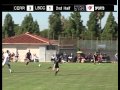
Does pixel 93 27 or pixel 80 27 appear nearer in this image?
pixel 93 27

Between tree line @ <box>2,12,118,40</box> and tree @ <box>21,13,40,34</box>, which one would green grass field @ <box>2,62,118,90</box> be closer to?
tree line @ <box>2,12,118,40</box>

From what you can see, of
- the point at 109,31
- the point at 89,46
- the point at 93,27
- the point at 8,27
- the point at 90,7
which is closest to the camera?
the point at 90,7

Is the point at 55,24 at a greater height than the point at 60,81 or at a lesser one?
greater

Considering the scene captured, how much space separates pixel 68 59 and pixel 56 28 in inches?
910

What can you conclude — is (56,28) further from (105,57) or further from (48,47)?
(105,57)

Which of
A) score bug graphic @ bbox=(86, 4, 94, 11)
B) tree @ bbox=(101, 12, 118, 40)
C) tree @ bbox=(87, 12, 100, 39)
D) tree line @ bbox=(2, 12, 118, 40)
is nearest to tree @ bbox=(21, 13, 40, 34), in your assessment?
tree line @ bbox=(2, 12, 118, 40)

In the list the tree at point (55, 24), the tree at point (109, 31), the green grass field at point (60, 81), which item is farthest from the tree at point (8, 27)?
the green grass field at point (60, 81)

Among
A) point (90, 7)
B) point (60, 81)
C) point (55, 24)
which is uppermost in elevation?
point (55, 24)

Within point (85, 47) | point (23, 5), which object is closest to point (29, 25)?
point (85, 47)

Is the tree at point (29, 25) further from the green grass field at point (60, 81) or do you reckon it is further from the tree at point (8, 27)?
the green grass field at point (60, 81)

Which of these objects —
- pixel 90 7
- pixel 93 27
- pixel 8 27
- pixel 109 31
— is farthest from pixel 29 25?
pixel 90 7

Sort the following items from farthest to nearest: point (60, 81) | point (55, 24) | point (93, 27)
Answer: point (55, 24) < point (93, 27) < point (60, 81)

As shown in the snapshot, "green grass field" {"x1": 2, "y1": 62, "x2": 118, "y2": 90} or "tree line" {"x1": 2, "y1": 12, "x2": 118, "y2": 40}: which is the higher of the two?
"tree line" {"x1": 2, "y1": 12, "x2": 118, "y2": 40}

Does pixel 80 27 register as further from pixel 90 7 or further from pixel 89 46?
pixel 90 7
